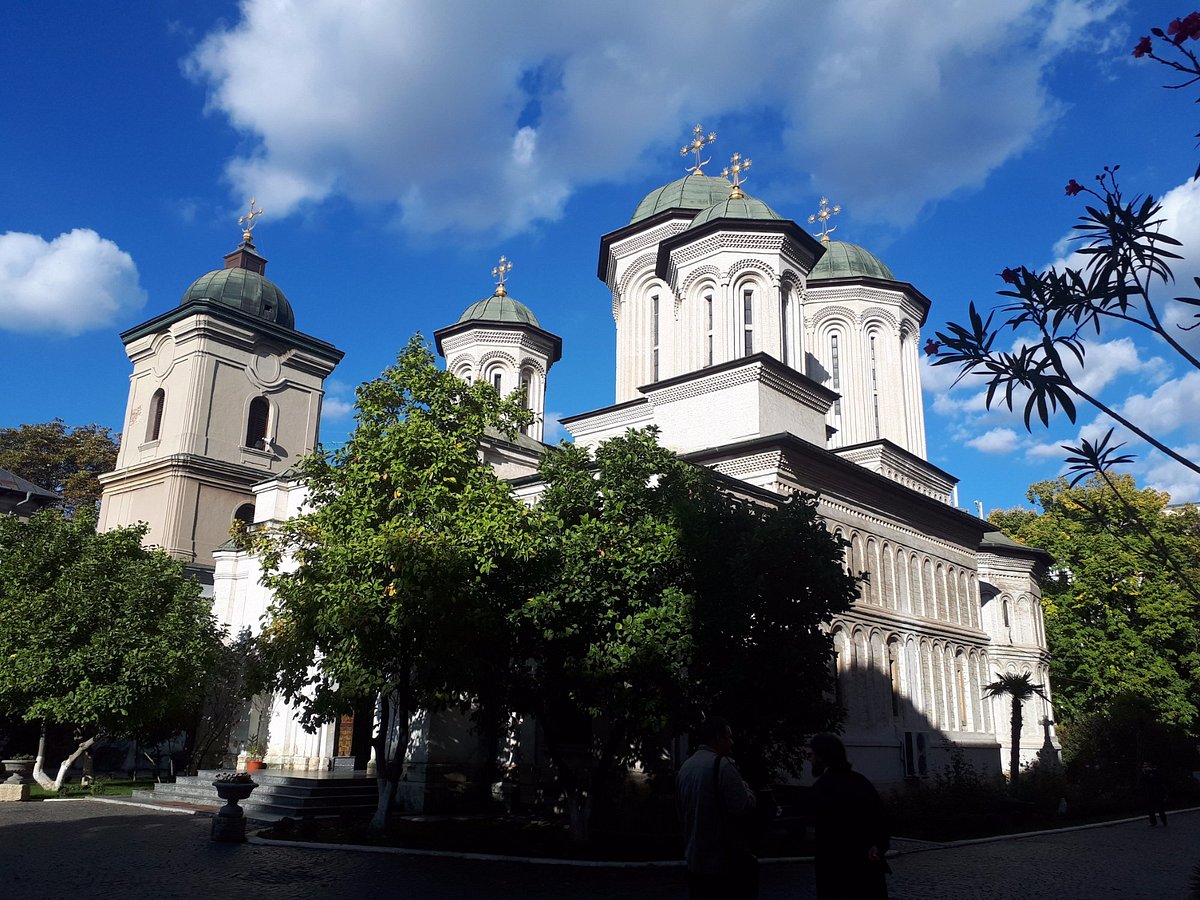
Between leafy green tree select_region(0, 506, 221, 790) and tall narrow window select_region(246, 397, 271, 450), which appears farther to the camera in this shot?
tall narrow window select_region(246, 397, 271, 450)

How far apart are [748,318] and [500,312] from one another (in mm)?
12784

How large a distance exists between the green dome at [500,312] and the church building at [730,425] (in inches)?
4.2

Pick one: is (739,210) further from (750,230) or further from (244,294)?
(244,294)

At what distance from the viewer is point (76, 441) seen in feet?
137

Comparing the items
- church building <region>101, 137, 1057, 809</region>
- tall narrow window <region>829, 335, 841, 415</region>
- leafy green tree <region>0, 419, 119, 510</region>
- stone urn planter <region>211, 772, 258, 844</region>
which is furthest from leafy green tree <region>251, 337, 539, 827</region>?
leafy green tree <region>0, 419, 119, 510</region>

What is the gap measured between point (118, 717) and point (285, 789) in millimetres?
4452

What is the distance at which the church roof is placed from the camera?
112ft

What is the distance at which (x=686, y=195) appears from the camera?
30.6 metres

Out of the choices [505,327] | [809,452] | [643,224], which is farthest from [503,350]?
Answer: [809,452]

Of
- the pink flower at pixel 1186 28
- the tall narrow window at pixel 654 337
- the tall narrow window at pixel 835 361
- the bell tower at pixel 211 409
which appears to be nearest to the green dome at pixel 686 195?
the tall narrow window at pixel 654 337

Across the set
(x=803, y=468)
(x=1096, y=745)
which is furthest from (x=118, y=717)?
(x=1096, y=745)

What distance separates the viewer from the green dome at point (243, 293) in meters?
34.2

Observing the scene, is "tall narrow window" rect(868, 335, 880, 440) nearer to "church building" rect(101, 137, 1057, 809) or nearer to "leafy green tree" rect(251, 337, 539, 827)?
"church building" rect(101, 137, 1057, 809)

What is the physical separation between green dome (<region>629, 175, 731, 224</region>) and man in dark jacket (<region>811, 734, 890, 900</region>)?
26.4 metres
